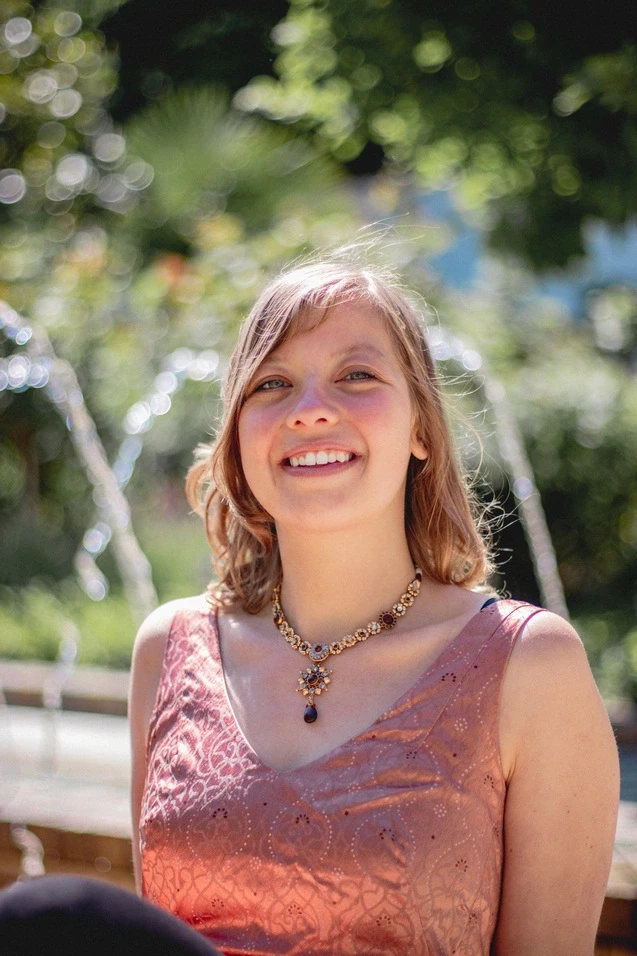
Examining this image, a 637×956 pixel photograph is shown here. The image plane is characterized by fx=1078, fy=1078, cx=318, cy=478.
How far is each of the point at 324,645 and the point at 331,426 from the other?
0.39 m

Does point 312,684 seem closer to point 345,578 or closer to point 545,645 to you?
point 345,578

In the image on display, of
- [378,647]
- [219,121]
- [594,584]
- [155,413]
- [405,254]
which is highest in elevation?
[219,121]

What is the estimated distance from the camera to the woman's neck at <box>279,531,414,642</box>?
1877 mm

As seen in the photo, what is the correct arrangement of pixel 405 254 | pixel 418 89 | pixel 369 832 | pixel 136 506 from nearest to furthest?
pixel 369 832 < pixel 418 89 < pixel 405 254 < pixel 136 506

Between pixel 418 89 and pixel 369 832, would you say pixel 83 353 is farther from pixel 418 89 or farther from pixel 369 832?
pixel 369 832

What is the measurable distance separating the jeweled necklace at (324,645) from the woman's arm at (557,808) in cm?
31

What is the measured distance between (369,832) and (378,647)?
0.35 m

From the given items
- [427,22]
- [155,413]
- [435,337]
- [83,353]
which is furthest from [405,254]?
[427,22]

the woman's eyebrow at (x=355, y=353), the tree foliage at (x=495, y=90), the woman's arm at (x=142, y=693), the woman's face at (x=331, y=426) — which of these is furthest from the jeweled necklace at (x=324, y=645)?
the tree foliage at (x=495, y=90)

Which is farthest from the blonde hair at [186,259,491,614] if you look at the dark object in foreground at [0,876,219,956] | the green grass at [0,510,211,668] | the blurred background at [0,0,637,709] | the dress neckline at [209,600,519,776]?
the green grass at [0,510,211,668]

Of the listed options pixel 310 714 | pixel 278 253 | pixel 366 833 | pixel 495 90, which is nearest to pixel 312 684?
pixel 310 714

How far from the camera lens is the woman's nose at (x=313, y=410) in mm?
1777

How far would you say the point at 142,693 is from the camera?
2.01m

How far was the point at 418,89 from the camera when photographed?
4.70 metres
